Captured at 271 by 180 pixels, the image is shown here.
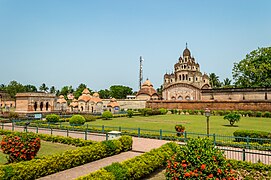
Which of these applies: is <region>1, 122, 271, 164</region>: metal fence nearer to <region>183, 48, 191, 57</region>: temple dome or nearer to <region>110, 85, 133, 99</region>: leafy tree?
<region>183, 48, 191, 57</region>: temple dome

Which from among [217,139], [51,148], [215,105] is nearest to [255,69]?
[215,105]

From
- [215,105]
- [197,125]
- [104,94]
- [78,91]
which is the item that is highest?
[78,91]

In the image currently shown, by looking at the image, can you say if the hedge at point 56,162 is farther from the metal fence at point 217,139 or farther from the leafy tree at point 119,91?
the leafy tree at point 119,91

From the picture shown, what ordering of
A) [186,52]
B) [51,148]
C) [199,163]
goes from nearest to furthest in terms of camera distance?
[199,163] → [51,148] → [186,52]

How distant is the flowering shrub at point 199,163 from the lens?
5.38 m

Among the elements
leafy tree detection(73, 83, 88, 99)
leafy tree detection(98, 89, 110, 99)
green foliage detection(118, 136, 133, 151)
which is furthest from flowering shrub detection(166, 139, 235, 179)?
leafy tree detection(98, 89, 110, 99)

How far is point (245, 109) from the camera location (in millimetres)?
37438

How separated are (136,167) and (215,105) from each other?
3552 centimetres

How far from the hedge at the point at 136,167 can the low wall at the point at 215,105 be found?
31.2 meters

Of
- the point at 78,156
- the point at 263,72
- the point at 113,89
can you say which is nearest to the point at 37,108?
the point at 78,156

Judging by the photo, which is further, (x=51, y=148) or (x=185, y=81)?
(x=185, y=81)

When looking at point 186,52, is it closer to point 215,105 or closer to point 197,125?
point 215,105

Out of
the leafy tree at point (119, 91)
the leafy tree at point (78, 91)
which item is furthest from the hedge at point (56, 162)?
the leafy tree at point (119, 91)

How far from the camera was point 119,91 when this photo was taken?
3228 inches
